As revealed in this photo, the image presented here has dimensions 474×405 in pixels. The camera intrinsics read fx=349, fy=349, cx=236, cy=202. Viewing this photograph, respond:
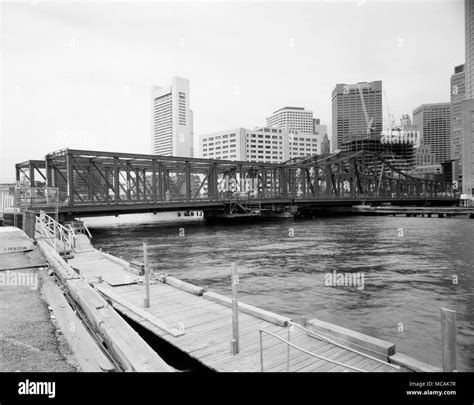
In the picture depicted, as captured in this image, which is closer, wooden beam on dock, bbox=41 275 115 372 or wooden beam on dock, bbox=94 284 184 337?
wooden beam on dock, bbox=41 275 115 372

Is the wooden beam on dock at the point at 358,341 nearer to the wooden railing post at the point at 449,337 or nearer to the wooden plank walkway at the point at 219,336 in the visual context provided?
the wooden plank walkway at the point at 219,336

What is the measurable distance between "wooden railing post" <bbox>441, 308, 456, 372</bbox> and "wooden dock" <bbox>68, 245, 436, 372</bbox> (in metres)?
1.37

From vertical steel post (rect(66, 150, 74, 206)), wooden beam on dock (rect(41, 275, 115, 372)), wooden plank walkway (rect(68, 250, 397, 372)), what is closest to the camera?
wooden beam on dock (rect(41, 275, 115, 372))

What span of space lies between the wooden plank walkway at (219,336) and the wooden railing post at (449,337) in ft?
7.65

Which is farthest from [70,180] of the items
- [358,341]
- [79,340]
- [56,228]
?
[358,341]

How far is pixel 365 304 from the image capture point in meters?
14.6

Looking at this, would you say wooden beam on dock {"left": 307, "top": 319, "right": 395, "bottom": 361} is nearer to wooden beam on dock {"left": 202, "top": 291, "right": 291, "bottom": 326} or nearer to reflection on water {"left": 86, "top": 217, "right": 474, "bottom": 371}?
wooden beam on dock {"left": 202, "top": 291, "right": 291, "bottom": 326}

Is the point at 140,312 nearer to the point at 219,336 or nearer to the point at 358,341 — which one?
the point at 219,336

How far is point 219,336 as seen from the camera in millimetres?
9273

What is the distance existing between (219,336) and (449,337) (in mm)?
5748

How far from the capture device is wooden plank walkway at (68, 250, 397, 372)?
7543mm

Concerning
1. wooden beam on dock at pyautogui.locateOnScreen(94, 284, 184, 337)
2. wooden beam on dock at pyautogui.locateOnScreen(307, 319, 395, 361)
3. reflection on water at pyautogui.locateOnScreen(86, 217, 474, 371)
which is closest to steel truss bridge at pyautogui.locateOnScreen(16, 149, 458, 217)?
reflection on water at pyautogui.locateOnScreen(86, 217, 474, 371)
